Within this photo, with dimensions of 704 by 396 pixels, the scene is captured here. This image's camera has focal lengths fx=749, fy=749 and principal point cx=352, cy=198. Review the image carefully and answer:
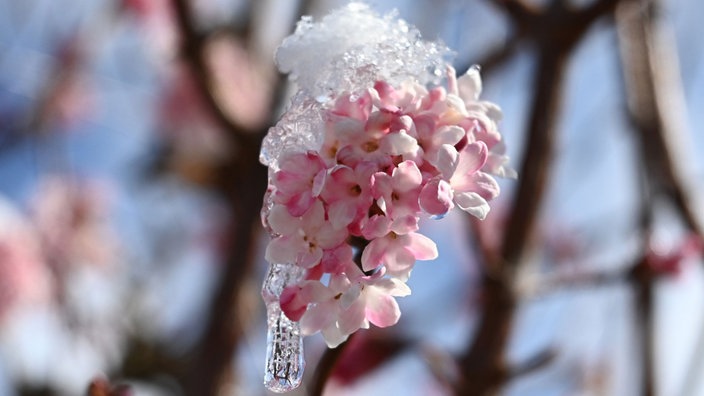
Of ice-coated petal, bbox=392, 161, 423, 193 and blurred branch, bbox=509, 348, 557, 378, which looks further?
blurred branch, bbox=509, 348, 557, 378

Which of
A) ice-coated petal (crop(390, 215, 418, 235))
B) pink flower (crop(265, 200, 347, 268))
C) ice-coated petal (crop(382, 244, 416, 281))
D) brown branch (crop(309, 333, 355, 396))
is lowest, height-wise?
brown branch (crop(309, 333, 355, 396))

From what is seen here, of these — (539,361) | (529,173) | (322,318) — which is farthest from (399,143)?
(529,173)

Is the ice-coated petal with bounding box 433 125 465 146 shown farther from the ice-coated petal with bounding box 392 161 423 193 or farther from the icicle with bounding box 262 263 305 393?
the icicle with bounding box 262 263 305 393

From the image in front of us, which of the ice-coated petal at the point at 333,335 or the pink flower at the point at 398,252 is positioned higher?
the pink flower at the point at 398,252

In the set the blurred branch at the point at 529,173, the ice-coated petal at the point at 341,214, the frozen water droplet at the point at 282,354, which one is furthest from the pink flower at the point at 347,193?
the blurred branch at the point at 529,173

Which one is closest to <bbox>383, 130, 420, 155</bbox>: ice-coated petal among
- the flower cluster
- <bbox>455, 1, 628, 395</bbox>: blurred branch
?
the flower cluster

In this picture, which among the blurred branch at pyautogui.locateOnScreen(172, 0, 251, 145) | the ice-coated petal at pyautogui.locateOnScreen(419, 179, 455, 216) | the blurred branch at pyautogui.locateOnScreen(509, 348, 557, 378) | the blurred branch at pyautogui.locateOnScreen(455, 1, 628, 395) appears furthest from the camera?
the blurred branch at pyautogui.locateOnScreen(172, 0, 251, 145)

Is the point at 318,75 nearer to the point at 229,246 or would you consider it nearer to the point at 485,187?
the point at 485,187

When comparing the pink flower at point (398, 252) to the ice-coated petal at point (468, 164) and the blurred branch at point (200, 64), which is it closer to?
the ice-coated petal at point (468, 164)

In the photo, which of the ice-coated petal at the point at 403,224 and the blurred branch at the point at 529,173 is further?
the blurred branch at the point at 529,173
